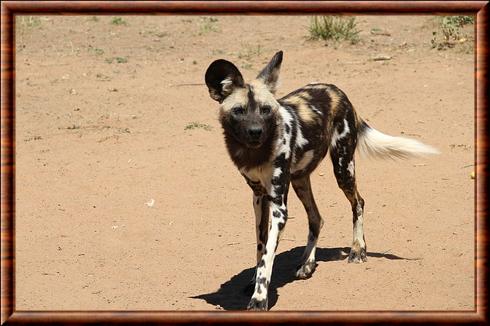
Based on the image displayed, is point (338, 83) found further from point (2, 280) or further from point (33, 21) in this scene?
point (2, 280)

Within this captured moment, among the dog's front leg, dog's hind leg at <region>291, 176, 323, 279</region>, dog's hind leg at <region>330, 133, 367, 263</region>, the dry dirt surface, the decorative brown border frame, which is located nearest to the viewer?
the decorative brown border frame

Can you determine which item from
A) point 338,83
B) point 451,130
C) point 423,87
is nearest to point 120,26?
point 338,83

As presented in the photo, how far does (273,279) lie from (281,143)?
3.48 feet

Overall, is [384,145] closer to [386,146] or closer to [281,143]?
[386,146]

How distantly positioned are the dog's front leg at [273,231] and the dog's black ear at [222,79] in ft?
1.86

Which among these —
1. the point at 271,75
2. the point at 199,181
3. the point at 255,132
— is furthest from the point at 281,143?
the point at 199,181

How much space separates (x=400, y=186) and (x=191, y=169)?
190cm

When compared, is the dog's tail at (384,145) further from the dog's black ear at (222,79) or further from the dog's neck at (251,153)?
the dog's black ear at (222,79)

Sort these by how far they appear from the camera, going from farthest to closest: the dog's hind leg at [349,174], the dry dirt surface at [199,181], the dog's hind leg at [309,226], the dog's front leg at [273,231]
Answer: the dog's hind leg at [349,174]
the dog's hind leg at [309,226]
the dry dirt surface at [199,181]
the dog's front leg at [273,231]

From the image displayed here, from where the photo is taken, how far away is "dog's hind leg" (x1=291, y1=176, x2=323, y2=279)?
5902 millimetres

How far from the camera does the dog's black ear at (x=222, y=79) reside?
5.27m

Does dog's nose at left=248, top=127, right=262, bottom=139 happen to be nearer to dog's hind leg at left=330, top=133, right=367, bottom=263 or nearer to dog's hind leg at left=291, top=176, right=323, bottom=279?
dog's hind leg at left=291, top=176, right=323, bottom=279

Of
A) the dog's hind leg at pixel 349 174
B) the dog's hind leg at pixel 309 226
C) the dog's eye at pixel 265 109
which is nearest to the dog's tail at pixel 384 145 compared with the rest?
the dog's hind leg at pixel 349 174

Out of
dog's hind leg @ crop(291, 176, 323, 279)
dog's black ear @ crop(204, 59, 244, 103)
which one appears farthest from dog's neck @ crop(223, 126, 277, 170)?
dog's hind leg @ crop(291, 176, 323, 279)
